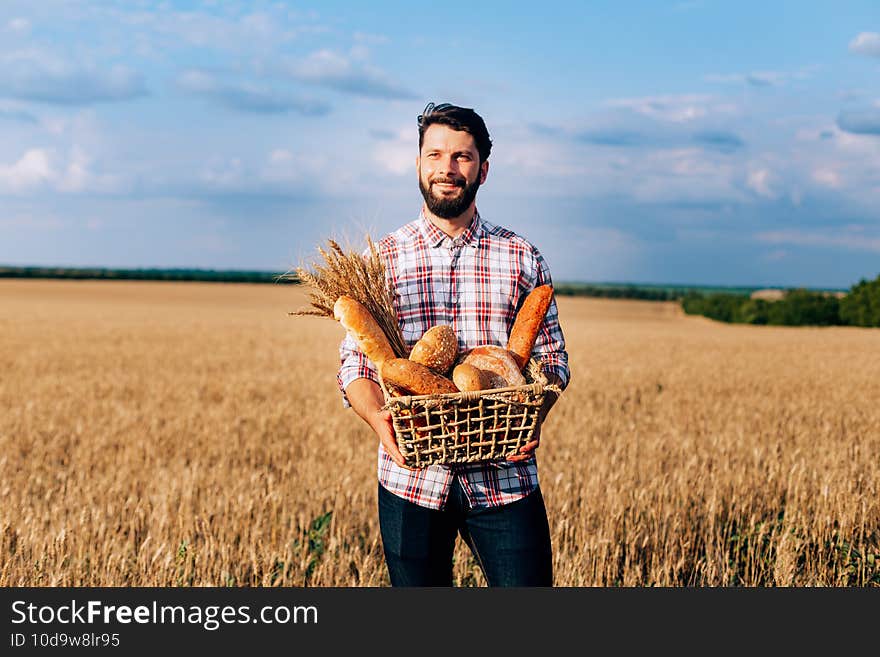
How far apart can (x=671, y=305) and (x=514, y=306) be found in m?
62.3

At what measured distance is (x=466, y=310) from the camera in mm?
2906

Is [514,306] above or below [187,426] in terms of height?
above

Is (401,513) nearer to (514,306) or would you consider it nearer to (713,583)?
(514,306)

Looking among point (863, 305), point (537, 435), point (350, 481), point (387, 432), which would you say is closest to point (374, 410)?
point (387, 432)

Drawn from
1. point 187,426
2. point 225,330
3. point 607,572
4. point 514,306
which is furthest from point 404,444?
point 225,330

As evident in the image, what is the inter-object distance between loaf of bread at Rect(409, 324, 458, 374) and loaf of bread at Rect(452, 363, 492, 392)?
6cm

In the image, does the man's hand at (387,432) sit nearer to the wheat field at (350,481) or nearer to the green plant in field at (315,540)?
the wheat field at (350,481)

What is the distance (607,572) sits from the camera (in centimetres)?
463

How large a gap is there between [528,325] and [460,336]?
27 cm

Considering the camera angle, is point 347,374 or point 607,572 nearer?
point 347,374

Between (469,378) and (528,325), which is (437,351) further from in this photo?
(528,325)

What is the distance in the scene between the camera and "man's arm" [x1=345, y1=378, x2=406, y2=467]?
2.69m

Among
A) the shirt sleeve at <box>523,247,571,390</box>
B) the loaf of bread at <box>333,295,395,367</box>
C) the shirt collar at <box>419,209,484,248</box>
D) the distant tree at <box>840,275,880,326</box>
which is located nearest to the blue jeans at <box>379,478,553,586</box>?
the shirt sleeve at <box>523,247,571,390</box>

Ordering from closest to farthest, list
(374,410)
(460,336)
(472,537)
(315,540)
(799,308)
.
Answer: (374,410)
(460,336)
(472,537)
(315,540)
(799,308)
